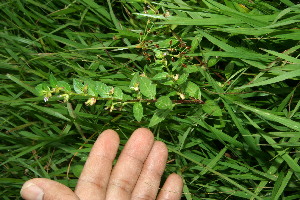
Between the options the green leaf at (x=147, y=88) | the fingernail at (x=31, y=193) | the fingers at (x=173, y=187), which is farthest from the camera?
the fingers at (x=173, y=187)

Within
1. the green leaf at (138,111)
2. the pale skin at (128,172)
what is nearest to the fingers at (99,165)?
the pale skin at (128,172)

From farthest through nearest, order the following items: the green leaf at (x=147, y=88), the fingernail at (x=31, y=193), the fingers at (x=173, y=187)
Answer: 1. the fingers at (x=173, y=187)
2. the green leaf at (x=147, y=88)
3. the fingernail at (x=31, y=193)

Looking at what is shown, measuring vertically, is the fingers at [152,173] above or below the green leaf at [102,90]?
below

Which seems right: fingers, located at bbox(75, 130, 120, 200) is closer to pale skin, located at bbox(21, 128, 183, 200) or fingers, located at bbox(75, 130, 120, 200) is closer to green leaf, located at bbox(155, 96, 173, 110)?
pale skin, located at bbox(21, 128, 183, 200)

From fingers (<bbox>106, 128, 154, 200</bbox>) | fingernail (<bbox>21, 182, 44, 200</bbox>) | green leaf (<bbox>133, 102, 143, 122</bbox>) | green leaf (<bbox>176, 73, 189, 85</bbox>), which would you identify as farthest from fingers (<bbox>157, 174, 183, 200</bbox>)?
fingernail (<bbox>21, 182, 44, 200</bbox>)

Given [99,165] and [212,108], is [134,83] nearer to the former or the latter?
[212,108]

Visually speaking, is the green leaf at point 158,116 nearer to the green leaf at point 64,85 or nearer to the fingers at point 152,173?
the fingers at point 152,173

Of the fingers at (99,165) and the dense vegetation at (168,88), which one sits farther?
the fingers at (99,165)

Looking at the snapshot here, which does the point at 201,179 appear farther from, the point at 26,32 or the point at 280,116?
the point at 26,32
